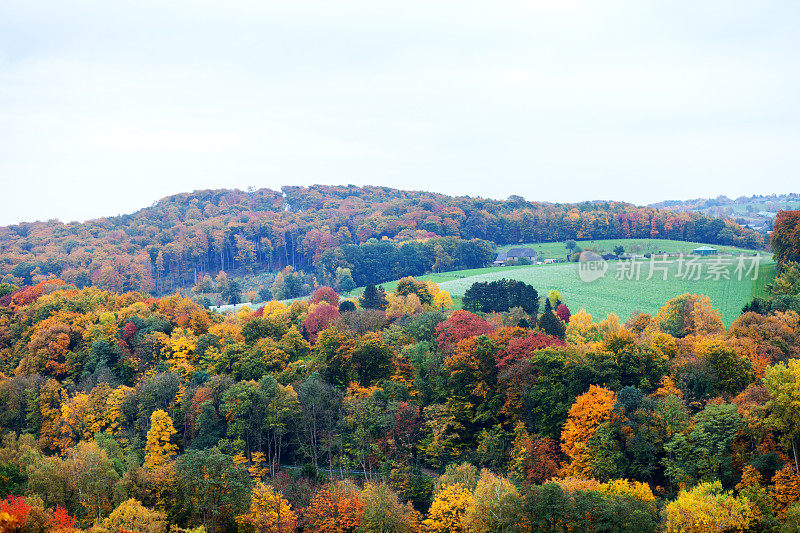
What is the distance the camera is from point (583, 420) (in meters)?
38.8

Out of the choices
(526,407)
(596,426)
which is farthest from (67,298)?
(596,426)

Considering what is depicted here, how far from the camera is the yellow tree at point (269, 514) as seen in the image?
1356 inches

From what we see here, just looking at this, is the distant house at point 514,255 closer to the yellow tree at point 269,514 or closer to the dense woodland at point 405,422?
the dense woodland at point 405,422

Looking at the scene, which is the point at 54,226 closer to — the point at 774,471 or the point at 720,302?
the point at 720,302

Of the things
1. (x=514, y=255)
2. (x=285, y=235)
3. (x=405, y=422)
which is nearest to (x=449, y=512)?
(x=405, y=422)

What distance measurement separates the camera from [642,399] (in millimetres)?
38781

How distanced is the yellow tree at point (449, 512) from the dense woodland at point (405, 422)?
96 millimetres

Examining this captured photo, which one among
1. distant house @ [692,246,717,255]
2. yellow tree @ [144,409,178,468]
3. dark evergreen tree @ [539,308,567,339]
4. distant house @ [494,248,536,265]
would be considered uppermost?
distant house @ [692,246,717,255]

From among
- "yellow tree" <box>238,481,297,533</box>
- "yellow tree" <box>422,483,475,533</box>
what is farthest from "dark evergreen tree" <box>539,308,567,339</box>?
"yellow tree" <box>238,481,297,533</box>

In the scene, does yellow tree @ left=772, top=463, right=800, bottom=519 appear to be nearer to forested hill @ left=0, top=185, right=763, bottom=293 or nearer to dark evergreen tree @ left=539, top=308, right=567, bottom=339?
dark evergreen tree @ left=539, top=308, right=567, bottom=339

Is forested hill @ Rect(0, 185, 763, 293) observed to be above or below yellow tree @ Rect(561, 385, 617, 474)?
above

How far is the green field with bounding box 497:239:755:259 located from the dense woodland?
130 ft

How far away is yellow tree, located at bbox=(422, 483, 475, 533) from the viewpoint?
32.5m

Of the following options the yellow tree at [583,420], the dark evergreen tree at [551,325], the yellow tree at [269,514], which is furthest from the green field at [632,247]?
the yellow tree at [269,514]
